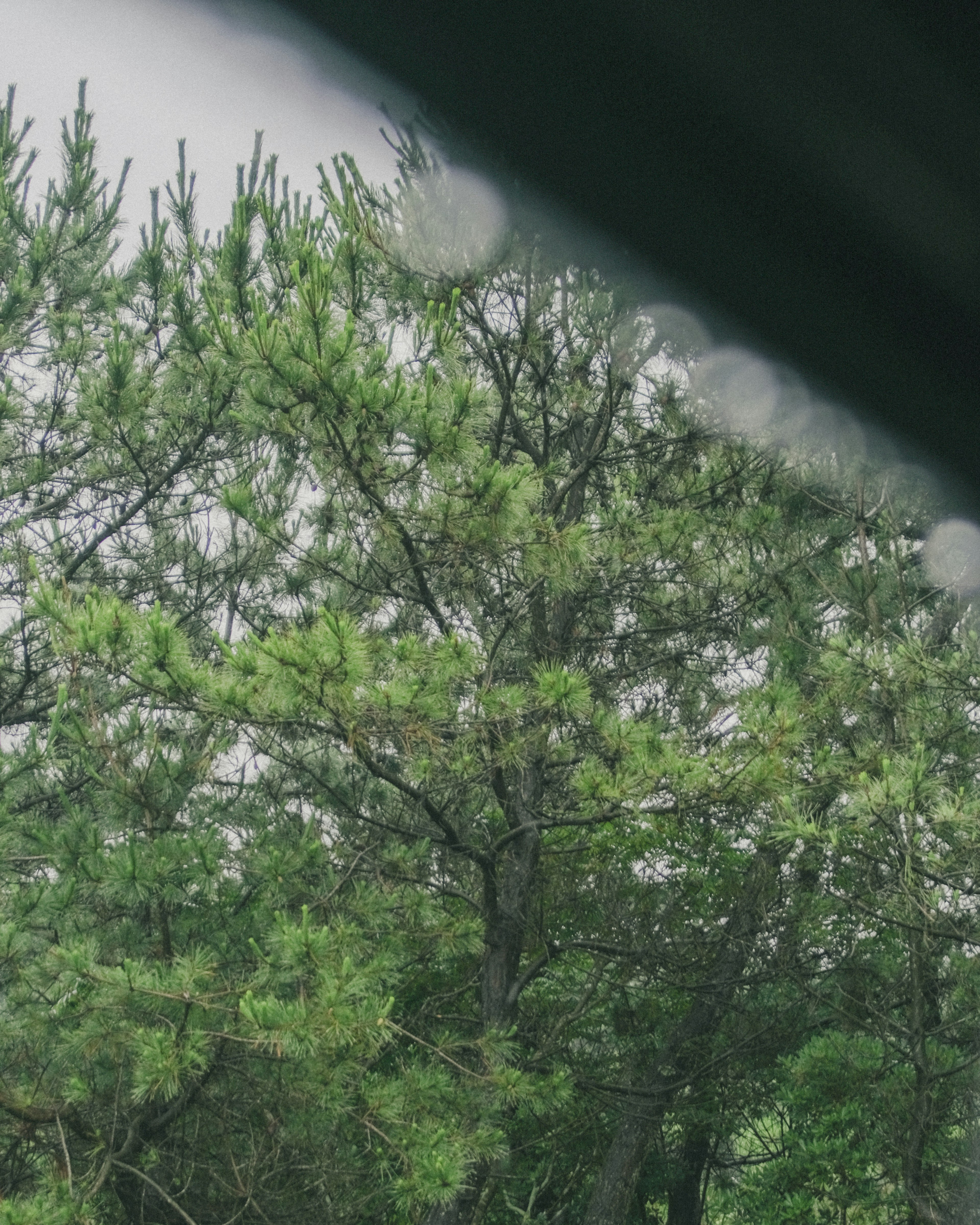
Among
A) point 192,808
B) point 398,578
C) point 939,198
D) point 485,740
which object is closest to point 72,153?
point 398,578

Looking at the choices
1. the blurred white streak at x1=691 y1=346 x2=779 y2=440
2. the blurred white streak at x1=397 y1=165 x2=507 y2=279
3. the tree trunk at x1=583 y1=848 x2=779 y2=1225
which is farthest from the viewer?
the tree trunk at x1=583 y1=848 x2=779 y2=1225

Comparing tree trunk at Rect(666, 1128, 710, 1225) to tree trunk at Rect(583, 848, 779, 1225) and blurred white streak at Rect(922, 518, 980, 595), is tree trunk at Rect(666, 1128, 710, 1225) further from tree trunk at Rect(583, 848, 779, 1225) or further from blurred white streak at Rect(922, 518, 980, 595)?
blurred white streak at Rect(922, 518, 980, 595)

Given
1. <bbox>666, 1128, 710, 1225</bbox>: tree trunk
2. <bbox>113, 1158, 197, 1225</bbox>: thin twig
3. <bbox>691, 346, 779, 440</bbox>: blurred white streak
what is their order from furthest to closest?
<bbox>666, 1128, 710, 1225</bbox>: tree trunk, <bbox>113, 1158, 197, 1225</bbox>: thin twig, <bbox>691, 346, 779, 440</bbox>: blurred white streak

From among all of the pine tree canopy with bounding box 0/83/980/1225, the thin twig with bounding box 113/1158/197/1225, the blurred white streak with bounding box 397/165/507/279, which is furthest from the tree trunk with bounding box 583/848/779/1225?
the blurred white streak with bounding box 397/165/507/279

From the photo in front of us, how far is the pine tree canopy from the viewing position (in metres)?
3.84

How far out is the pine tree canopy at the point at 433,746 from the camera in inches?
151

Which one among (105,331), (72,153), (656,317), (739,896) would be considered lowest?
(739,896)

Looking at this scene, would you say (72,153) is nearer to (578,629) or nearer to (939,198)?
(578,629)

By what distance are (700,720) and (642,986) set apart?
1.86m

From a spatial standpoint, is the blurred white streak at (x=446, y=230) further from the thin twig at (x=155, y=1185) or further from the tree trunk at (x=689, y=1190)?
the tree trunk at (x=689, y=1190)

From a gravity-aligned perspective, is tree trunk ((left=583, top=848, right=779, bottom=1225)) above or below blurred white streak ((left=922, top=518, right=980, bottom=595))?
below

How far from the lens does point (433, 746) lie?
12.8ft

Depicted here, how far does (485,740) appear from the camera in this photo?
4.41 meters

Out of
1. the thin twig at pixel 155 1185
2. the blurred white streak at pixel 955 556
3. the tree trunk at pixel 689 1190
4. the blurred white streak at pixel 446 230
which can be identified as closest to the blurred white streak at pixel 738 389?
the blurred white streak at pixel 955 556
